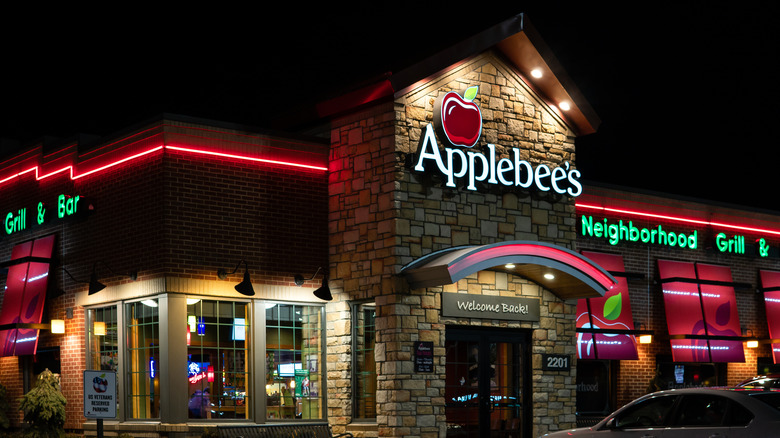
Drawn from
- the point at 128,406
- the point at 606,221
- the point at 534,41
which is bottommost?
the point at 128,406

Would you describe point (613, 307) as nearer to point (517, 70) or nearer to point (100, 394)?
point (517, 70)

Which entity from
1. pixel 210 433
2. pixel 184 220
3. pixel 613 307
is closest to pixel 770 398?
pixel 210 433

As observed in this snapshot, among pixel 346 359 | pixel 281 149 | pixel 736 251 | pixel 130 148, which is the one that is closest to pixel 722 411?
pixel 346 359

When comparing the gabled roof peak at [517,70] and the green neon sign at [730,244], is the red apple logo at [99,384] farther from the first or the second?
the green neon sign at [730,244]

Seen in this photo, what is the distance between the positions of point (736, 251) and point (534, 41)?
33.4 feet

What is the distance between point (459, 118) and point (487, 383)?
4771 millimetres

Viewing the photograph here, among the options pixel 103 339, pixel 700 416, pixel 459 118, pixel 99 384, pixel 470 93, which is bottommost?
pixel 700 416

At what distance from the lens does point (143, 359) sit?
1698 cm

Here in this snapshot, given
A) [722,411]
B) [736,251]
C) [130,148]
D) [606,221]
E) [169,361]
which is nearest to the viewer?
[722,411]

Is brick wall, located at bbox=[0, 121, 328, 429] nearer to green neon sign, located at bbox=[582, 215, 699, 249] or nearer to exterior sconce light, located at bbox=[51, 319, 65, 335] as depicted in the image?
exterior sconce light, located at bbox=[51, 319, 65, 335]

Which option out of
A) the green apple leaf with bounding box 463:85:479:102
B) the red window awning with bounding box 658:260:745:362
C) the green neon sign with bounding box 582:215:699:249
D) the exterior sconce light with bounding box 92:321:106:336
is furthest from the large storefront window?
the red window awning with bounding box 658:260:745:362

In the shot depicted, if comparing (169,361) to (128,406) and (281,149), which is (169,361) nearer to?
(128,406)

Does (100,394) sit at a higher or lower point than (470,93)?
lower

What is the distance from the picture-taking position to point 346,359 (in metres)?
18.0
